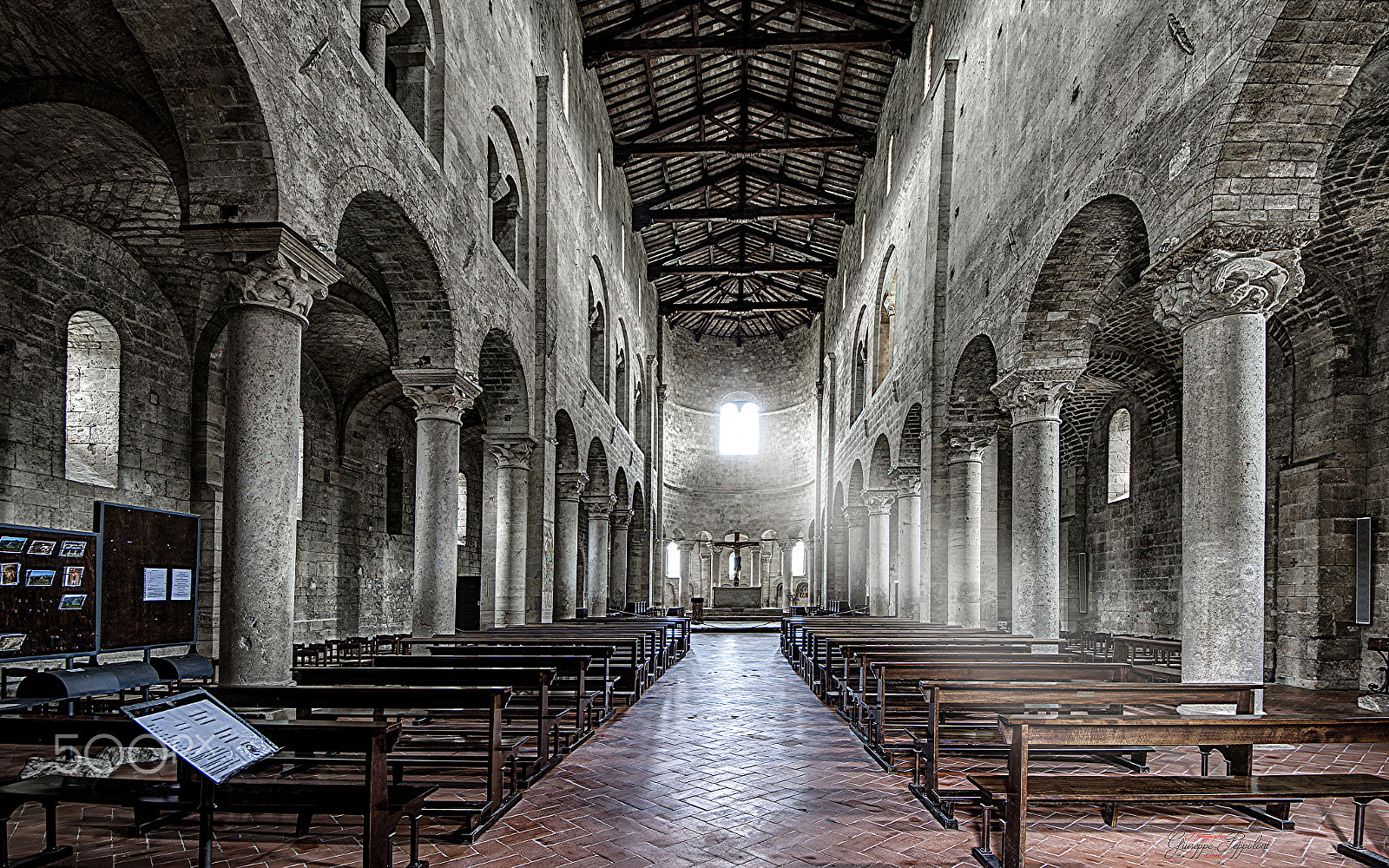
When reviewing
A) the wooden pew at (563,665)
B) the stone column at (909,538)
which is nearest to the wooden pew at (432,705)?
the wooden pew at (563,665)

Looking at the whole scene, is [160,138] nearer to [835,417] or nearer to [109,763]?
[109,763]

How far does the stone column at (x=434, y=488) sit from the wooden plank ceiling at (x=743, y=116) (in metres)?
11.6

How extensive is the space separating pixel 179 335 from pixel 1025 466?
36.7 feet

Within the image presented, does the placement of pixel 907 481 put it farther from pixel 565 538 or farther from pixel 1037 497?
pixel 1037 497

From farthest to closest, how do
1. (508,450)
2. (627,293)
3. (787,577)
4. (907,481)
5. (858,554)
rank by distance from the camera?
(787,577) → (858,554) → (627,293) → (907,481) → (508,450)

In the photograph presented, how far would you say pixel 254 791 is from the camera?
3.99m

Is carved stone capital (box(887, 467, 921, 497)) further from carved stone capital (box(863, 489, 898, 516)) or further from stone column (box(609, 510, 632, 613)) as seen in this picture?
stone column (box(609, 510, 632, 613))

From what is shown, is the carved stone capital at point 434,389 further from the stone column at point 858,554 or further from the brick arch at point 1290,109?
the stone column at point 858,554

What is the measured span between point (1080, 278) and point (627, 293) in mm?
17649

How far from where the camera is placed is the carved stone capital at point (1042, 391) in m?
11.7

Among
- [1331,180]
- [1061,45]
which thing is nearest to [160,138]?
[1061,45]

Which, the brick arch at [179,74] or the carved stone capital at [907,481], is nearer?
the brick arch at [179,74]

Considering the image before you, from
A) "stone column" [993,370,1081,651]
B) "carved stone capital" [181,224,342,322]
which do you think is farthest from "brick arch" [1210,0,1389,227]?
"carved stone capital" [181,224,342,322]

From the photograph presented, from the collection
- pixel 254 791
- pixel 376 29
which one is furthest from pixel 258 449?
pixel 376 29
